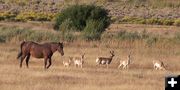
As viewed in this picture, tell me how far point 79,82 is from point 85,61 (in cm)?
895

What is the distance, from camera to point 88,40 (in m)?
41.2

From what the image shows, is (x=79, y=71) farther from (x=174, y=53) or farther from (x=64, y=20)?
(x=64, y=20)

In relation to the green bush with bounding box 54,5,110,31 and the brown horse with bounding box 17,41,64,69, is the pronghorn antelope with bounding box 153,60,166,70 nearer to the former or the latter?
the brown horse with bounding box 17,41,64,69

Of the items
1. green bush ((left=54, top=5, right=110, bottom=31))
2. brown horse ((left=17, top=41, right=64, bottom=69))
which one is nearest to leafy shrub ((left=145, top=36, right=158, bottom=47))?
green bush ((left=54, top=5, right=110, bottom=31))

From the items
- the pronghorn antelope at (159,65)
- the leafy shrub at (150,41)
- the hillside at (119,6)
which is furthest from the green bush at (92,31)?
the hillside at (119,6)

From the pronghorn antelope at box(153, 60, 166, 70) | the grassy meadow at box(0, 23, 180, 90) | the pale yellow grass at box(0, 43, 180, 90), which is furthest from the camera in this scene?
the pronghorn antelope at box(153, 60, 166, 70)

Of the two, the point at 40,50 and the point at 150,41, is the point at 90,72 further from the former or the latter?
the point at 150,41

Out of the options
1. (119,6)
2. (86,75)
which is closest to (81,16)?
(86,75)

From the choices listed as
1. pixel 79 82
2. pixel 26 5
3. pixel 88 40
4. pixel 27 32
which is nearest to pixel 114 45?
pixel 88 40

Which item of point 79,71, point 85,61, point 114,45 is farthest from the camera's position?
point 114,45

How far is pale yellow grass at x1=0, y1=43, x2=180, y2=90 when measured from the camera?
18719 mm

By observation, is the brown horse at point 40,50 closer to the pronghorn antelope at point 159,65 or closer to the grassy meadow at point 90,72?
the grassy meadow at point 90,72

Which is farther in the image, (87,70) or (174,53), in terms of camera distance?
(174,53)

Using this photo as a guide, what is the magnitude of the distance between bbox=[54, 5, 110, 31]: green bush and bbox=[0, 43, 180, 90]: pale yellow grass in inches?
845
